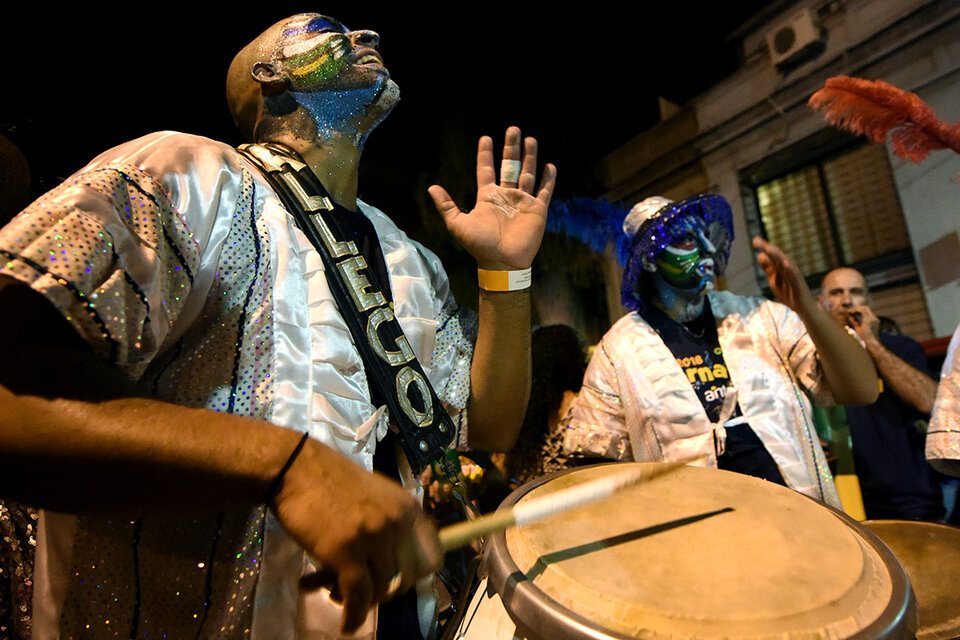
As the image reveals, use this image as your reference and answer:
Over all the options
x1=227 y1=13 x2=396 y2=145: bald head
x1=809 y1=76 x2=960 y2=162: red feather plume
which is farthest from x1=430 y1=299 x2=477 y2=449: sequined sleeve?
x1=809 y1=76 x2=960 y2=162: red feather plume

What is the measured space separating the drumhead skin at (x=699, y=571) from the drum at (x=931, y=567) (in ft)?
1.74

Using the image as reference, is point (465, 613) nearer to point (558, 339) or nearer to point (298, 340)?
point (298, 340)

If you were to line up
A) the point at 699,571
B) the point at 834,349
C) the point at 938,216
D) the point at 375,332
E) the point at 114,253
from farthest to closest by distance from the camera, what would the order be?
the point at 938,216 → the point at 834,349 → the point at 375,332 → the point at 699,571 → the point at 114,253

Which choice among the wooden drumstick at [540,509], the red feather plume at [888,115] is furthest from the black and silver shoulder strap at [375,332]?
the red feather plume at [888,115]

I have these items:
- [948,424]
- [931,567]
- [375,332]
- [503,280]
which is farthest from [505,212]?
[948,424]

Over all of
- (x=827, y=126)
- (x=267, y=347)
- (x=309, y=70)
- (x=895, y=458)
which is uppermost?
(x=827, y=126)

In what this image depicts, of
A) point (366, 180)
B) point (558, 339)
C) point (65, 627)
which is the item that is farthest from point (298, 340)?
point (366, 180)

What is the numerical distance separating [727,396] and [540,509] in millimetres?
2034

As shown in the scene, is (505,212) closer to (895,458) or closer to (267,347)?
(267,347)

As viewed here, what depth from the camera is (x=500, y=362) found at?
1610mm

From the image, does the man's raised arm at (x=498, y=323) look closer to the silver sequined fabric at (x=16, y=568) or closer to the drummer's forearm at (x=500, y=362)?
the drummer's forearm at (x=500, y=362)

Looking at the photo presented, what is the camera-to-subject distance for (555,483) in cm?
126

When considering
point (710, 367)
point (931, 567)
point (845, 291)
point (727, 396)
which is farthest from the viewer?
point (845, 291)

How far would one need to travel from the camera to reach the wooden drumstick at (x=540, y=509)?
85cm
